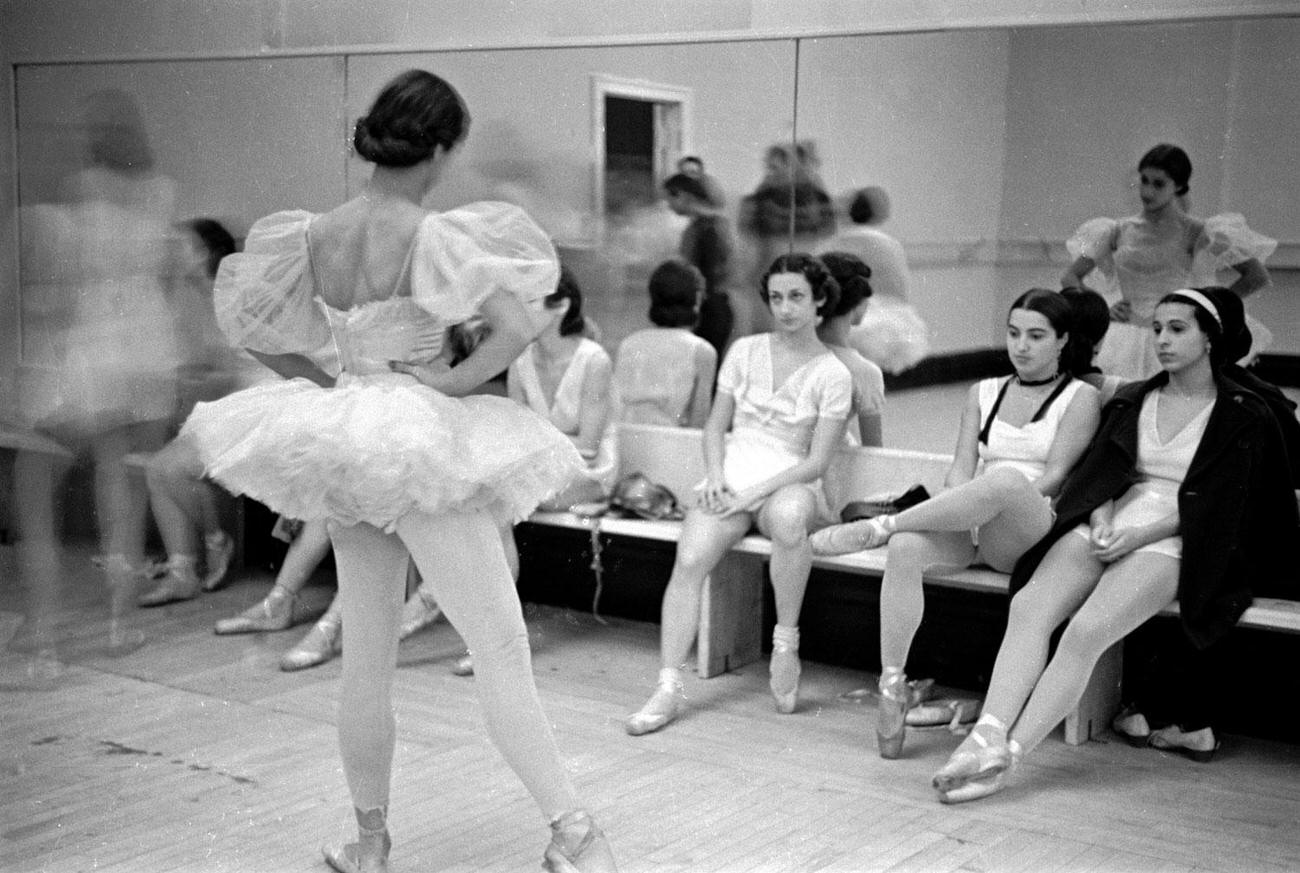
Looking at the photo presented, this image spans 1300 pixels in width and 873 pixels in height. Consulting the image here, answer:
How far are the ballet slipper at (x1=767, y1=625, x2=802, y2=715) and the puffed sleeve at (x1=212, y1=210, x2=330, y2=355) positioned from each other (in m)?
1.61

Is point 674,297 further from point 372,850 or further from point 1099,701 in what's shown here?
point 372,850

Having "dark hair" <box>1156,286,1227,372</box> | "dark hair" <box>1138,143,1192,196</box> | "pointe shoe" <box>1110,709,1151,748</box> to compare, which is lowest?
"pointe shoe" <box>1110,709,1151,748</box>

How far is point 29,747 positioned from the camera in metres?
3.42

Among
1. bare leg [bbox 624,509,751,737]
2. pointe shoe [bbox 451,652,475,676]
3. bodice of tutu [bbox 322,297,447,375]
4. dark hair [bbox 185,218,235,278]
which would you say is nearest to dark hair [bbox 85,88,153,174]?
dark hair [bbox 185,218,235,278]

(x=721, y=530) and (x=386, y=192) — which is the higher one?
(x=386, y=192)

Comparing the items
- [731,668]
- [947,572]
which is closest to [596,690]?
[731,668]

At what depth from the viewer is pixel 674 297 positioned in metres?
4.80

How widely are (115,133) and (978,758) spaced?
3.55m

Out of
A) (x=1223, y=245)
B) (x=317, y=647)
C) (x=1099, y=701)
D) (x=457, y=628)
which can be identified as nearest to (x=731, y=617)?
(x=1099, y=701)

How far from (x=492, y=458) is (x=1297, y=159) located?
2745 millimetres

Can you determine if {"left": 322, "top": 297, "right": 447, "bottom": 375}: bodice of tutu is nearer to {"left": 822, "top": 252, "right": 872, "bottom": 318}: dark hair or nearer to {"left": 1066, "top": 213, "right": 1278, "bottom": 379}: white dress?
{"left": 822, "top": 252, "right": 872, "bottom": 318}: dark hair

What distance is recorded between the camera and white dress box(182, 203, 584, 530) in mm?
2418

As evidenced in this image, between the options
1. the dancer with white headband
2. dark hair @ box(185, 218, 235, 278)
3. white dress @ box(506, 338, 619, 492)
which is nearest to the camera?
the dancer with white headband

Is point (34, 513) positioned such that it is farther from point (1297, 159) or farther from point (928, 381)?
point (1297, 159)
